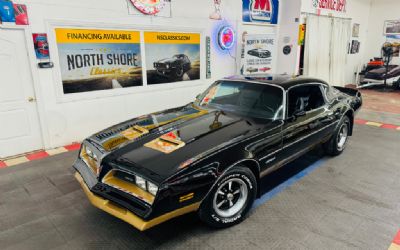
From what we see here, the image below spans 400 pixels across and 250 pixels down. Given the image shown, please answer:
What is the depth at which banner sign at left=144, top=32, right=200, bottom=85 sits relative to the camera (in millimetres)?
5855

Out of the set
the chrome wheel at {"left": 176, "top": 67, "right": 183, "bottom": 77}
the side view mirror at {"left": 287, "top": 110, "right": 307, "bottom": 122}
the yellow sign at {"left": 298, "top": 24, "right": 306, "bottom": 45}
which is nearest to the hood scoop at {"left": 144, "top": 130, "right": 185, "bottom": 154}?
the side view mirror at {"left": 287, "top": 110, "right": 307, "bottom": 122}

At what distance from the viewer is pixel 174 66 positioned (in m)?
6.32

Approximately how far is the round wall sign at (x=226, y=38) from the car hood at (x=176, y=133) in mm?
3970

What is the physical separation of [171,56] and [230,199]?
4.30 m

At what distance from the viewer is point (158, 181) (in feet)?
7.07

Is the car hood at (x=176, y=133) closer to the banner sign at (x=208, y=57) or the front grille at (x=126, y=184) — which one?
the front grille at (x=126, y=184)

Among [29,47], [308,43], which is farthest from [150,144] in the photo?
[308,43]

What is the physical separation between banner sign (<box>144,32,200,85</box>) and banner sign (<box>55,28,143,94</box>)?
0.30m

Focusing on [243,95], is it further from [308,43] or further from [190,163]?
[308,43]

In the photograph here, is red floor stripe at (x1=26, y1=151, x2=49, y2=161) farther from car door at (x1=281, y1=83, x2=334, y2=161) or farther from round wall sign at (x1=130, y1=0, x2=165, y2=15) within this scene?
car door at (x1=281, y1=83, x2=334, y2=161)

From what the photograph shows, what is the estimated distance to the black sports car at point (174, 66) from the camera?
6.05 meters

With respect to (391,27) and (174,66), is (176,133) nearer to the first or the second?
(174,66)

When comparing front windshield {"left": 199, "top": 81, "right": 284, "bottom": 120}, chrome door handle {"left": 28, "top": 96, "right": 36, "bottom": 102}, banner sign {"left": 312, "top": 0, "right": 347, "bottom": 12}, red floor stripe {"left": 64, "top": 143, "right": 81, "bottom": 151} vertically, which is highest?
banner sign {"left": 312, "top": 0, "right": 347, "bottom": 12}

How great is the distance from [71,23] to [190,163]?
12.3 feet
